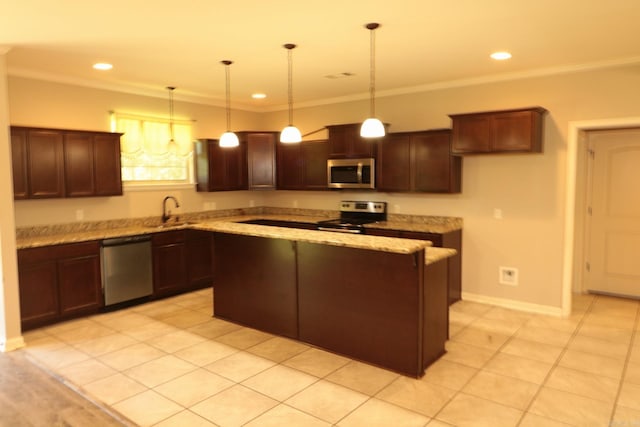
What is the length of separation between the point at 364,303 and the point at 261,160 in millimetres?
3887

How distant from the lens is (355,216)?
21.4 ft

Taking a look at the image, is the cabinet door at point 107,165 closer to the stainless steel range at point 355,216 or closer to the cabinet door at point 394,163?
the stainless steel range at point 355,216

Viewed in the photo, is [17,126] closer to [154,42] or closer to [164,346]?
[154,42]

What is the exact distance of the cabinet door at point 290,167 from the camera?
685cm

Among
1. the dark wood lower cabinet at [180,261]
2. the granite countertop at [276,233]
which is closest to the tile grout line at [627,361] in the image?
the granite countertop at [276,233]

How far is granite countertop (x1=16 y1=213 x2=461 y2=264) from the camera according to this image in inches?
137

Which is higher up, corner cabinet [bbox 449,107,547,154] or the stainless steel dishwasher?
corner cabinet [bbox 449,107,547,154]

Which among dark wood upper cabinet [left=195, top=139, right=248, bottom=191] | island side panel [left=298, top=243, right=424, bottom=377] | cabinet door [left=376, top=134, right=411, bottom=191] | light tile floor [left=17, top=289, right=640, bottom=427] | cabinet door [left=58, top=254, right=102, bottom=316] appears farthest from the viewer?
dark wood upper cabinet [left=195, top=139, right=248, bottom=191]

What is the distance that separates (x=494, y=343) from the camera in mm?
4164

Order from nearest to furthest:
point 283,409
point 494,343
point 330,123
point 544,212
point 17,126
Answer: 1. point 283,409
2. point 494,343
3. point 17,126
4. point 544,212
5. point 330,123

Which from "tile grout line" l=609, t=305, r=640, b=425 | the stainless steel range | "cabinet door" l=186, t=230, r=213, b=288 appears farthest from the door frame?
"cabinet door" l=186, t=230, r=213, b=288

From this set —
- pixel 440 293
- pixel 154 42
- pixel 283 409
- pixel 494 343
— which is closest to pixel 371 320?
pixel 440 293

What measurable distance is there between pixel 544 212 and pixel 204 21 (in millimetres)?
4035

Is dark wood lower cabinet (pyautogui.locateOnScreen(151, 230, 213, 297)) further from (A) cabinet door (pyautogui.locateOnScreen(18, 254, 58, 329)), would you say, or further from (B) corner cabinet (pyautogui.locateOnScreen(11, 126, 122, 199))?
(A) cabinet door (pyautogui.locateOnScreen(18, 254, 58, 329))
